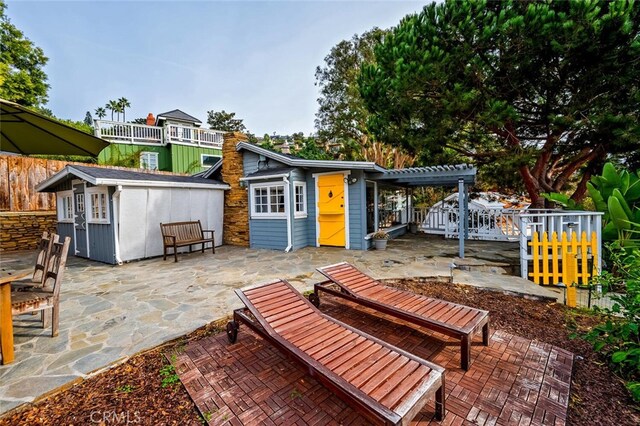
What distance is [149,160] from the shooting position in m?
16.4

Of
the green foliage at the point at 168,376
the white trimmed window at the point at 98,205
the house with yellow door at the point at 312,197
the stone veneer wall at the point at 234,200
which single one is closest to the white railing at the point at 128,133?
the white trimmed window at the point at 98,205

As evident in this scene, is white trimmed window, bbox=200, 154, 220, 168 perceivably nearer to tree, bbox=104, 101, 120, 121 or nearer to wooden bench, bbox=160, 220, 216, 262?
wooden bench, bbox=160, 220, 216, 262

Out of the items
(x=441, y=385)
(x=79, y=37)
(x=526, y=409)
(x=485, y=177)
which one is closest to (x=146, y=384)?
(x=441, y=385)

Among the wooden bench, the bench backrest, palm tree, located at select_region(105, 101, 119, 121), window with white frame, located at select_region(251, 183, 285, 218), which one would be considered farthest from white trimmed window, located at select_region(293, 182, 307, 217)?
palm tree, located at select_region(105, 101, 119, 121)

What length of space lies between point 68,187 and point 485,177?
1441 cm

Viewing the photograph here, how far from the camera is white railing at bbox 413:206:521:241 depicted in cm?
921

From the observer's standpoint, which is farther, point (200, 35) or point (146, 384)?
point (200, 35)

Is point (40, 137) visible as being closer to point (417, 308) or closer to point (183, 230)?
point (183, 230)

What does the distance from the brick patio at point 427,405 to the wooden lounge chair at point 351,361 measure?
0.27 meters

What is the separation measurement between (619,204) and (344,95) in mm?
16142

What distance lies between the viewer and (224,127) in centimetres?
2991

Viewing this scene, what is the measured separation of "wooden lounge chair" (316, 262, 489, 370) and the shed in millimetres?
6237

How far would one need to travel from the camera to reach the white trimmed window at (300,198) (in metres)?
8.59

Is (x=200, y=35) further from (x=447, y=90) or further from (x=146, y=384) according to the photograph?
(x=146, y=384)
